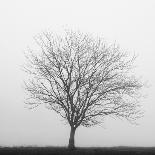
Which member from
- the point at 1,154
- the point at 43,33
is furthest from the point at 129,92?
the point at 1,154

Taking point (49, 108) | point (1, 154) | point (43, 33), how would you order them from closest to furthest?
point (1, 154), point (49, 108), point (43, 33)

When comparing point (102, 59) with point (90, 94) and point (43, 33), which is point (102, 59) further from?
point (43, 33)

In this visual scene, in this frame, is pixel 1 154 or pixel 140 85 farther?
pixel 140 85

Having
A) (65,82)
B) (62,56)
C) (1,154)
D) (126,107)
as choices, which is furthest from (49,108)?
(1,154)

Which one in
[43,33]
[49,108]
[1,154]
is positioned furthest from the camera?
[43,33]

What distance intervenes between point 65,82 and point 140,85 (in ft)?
30.8

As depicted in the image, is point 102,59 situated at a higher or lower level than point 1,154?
higher

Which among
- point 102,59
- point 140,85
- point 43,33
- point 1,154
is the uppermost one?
point 43,33

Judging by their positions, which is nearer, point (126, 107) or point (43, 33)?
point (126, 107)

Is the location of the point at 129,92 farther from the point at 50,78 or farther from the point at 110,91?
the point at 50,78

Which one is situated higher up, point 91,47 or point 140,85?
point 91,47

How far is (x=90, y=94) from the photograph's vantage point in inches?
1757

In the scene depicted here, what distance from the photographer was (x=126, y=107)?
44.3 meters

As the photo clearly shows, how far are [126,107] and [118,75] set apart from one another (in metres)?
4.20
